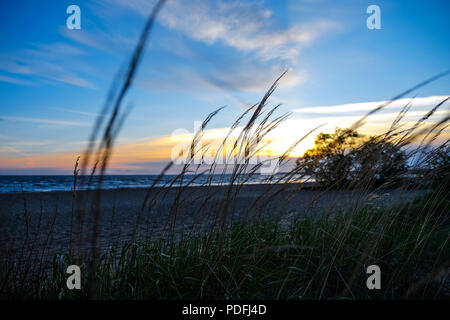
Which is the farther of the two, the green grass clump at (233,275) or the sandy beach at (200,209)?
the sandy beach at (200,209)

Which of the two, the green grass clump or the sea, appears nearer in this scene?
the green grass clump

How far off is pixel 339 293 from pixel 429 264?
939 millimetres

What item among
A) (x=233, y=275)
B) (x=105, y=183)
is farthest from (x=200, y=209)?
(x=105, y=183)

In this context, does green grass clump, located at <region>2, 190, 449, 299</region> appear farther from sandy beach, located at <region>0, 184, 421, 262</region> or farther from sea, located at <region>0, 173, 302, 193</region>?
sea, located at <region>0, 173, 302, 193</region>

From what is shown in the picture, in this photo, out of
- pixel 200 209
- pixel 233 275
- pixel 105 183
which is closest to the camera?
pixel 233 275

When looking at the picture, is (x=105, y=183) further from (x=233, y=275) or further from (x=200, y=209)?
(x=233, y=275)

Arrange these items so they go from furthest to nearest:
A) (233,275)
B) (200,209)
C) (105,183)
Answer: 1. (105,183)
2. (200,209)
3. (233,275)

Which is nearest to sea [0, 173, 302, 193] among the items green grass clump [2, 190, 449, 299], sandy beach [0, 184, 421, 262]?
sandy beach [0, 184, 421, 262]

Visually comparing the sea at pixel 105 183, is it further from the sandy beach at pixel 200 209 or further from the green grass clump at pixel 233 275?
the green grass clump at pixel 233 275

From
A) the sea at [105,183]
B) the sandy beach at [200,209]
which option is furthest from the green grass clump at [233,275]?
the sea at [105,183]

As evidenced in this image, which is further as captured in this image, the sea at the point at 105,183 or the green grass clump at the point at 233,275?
the sea at the point at 105,183

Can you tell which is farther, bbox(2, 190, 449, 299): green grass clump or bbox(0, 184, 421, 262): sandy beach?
bbox(0, 184, 421, 262): sandy beach

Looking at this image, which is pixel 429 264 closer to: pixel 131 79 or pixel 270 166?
pixel 270 166
